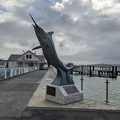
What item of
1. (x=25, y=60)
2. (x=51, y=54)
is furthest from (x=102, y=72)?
(x=51, y=54)

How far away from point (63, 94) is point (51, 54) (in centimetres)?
174

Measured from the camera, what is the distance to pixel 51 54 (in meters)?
7.41

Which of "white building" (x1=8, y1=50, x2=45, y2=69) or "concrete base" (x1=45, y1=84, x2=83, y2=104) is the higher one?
"white building" (x1=8, y1=50, x2=45, y2=69)

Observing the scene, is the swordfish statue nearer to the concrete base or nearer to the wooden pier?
the concrete base

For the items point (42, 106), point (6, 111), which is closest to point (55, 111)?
point (42, 106)

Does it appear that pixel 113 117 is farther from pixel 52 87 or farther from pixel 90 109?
pixel 52 87

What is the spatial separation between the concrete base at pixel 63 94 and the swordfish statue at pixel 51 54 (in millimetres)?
301

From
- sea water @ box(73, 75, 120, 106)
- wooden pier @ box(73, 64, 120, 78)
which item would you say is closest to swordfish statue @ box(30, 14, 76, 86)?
sea water @ box(73, 75, 120, 106)

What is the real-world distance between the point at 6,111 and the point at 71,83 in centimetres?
330

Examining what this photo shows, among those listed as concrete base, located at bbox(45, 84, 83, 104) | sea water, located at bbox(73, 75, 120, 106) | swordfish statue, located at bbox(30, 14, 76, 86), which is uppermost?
swordfish statue, located at bbox(30, 14, 76, 86)

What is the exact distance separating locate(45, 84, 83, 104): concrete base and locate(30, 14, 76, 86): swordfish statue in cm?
30

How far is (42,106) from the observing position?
264 inches

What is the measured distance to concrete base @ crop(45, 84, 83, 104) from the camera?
7152mm

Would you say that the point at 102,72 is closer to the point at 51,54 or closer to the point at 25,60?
the point at 25,60
